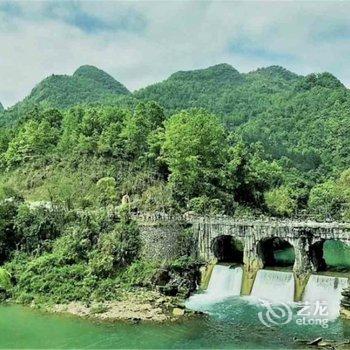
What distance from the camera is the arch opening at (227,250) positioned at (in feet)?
130

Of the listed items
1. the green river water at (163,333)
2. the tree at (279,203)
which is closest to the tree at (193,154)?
the tree at (279,203)

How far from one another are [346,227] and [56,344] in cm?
1760

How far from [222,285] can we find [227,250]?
629cm

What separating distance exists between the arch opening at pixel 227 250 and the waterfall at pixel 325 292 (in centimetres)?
693

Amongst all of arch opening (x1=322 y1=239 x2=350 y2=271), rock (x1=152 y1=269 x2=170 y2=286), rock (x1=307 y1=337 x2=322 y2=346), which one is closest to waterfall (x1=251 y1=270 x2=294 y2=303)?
arch opening (x1=322 y1=239 x2=350 y2=271)

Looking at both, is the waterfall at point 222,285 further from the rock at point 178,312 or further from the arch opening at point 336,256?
the arch opening at point 336,256

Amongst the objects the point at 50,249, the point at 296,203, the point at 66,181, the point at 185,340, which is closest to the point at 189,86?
the point at 296,203

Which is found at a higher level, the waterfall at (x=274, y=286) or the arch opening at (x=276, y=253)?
the arch opening at (x=276, y=253)

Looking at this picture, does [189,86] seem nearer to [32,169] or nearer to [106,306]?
[32,169]

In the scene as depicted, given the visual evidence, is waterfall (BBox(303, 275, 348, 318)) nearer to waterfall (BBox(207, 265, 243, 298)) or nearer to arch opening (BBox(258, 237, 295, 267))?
arch opening (BBox(258, 237, 295, 267))

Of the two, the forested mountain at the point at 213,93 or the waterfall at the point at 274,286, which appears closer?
the waterfall at the point at 274,286

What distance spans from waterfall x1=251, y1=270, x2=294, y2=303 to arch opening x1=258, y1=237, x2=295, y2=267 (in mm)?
1782

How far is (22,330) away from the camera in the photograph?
29.9m

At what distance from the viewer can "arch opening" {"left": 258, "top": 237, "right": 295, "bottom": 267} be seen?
1511 inches
